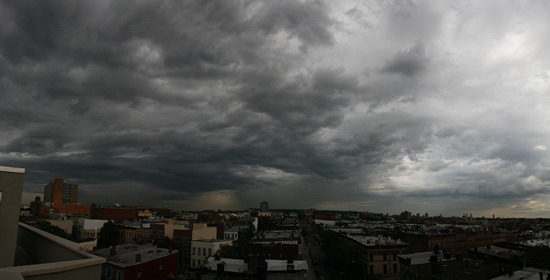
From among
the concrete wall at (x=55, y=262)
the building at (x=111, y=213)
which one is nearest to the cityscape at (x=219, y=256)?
the concrete wall at (x=55, y=262)

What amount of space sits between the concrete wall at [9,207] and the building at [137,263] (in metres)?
38.0

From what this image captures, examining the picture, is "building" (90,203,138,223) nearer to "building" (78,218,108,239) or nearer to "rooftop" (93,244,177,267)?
"building" (78,218,108,239)

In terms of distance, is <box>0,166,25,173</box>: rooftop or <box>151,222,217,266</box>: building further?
<box>151,222,217,266</box>: building

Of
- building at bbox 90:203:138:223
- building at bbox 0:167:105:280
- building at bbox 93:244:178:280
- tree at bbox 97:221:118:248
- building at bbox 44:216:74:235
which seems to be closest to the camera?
building at bbox 0:167:105:280

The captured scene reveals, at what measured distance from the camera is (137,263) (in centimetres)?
4962

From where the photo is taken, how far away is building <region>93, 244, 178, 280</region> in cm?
4866

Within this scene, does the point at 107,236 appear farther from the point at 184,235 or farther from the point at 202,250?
the point at 202,250

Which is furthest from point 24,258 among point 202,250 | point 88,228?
point 88,228

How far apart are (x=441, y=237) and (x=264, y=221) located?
99.9 meters

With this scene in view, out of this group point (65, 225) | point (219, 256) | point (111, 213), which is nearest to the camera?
point (219, 256)

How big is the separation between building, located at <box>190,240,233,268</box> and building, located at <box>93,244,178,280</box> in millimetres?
18723

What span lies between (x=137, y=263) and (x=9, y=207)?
40476 millimetres

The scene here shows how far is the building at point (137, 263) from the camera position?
4866 cm

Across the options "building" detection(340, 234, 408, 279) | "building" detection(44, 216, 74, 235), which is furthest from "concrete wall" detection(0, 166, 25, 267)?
"building" detection(44, 216, 74, 235)
